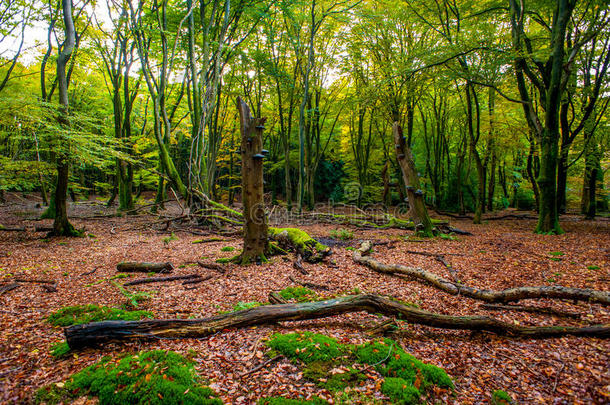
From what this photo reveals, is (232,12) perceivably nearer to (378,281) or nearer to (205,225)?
(205,225)

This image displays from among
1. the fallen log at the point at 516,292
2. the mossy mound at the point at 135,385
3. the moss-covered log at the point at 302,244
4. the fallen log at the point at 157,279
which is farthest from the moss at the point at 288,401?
the moss-covered log at the point at 302,244

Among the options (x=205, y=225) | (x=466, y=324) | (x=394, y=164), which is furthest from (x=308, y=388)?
(x=394, y=164)

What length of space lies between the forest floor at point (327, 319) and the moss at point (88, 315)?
0.46 ft

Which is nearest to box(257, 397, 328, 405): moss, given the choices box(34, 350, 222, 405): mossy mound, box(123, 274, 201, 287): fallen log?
box(34, 350, 222, 405): mossy mound

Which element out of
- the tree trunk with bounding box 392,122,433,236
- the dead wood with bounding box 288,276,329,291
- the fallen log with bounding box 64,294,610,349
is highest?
the tree trunk with bounding box 392,122,433,236

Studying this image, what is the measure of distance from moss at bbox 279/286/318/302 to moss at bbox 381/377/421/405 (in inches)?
86.0

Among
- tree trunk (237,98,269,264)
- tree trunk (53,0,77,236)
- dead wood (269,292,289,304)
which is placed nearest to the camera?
dead wood (269,292,289,304)

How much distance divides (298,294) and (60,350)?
10.00 feet

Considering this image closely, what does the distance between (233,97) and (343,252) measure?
1749 cm

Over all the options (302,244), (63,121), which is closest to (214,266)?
(302,244)

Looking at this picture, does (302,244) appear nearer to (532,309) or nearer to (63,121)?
(532,309)

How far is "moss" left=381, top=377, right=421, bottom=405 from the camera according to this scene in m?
2.19

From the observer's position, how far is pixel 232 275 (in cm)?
573

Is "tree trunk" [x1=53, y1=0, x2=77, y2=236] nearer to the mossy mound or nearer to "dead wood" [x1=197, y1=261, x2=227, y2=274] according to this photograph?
"dead wood" [x1=197, y1=261, x2=227, y2=274]
